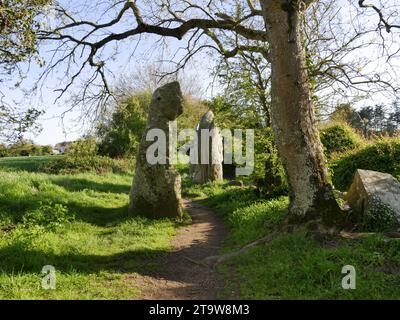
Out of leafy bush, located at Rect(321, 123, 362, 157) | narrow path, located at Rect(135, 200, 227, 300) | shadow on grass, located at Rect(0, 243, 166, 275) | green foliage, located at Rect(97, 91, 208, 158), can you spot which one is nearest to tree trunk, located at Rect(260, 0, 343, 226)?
narrow path, located at Rect(135, 200, 227, 300)

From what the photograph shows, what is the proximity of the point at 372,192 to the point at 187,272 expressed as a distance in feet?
13.5

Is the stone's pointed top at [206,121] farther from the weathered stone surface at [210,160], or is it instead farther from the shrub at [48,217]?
the shrub at [48,217]

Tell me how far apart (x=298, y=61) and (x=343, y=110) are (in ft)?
13.7

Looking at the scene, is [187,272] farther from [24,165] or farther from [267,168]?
[24,165]

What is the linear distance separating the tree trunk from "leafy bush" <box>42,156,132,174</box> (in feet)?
51.8

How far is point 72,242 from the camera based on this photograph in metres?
8.43

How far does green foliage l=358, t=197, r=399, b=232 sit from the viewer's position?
25.6 feet

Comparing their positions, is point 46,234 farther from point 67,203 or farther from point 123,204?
point 123,204

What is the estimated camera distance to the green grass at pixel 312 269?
216 inches

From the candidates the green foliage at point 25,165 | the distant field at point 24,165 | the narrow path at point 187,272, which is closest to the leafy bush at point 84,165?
the green foliage at point 25,165

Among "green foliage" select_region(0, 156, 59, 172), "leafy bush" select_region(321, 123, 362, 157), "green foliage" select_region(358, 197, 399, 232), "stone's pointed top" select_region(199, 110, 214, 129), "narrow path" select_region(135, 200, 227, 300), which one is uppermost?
"stone's pointed top" select_region(199, 110, 214, 129)

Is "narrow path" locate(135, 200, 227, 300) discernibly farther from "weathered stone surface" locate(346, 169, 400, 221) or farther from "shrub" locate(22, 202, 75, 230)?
"weathered stone surface" locate(346, 169, 400, 221)

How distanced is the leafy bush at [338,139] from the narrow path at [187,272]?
9326mm
